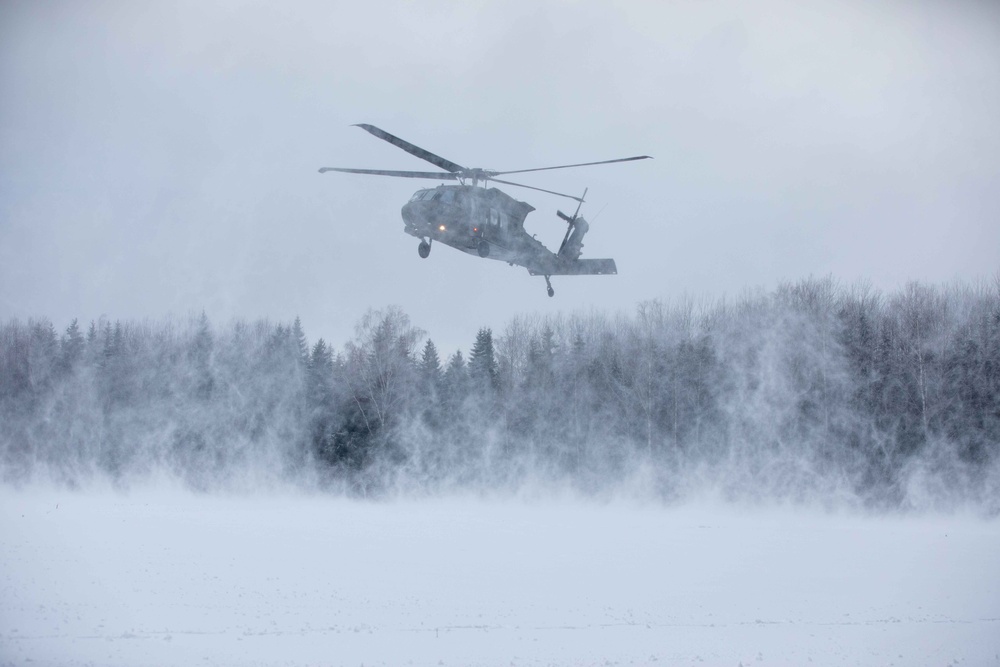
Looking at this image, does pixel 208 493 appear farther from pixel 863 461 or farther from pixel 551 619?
pixel 863 461

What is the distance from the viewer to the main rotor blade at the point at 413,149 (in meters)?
8.95

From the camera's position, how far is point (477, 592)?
13.1 metres

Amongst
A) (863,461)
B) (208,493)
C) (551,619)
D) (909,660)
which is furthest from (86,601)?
(863,461)

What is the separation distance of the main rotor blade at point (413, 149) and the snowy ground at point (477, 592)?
595 centimetres

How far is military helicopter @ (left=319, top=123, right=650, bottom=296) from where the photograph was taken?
407 inches

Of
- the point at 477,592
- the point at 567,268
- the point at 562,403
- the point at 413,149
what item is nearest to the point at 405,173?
the point at 413,149

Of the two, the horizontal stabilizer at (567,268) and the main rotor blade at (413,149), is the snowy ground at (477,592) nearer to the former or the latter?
the horizontal stabilizer at (567,268)

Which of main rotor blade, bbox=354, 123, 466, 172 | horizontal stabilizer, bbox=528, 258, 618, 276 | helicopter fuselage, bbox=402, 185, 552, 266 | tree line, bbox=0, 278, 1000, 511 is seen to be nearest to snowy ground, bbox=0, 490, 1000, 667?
tree line, bbox=0, 278, 1000, 511

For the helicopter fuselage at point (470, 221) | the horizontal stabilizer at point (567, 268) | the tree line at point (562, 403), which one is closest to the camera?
the helicopter fuselage at point (470, 221)

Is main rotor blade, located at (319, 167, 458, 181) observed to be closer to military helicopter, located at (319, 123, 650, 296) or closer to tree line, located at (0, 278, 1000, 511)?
military helicopter, located at (319, 123, 650, 296)

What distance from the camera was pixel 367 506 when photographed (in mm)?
26359

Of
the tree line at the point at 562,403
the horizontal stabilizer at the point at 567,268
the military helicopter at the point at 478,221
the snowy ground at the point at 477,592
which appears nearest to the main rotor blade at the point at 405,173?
the military helicopter at the point at 478,221

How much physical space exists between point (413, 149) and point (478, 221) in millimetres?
1283

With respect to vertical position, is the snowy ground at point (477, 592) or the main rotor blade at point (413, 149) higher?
the main rotor blade at point (413, 149)
